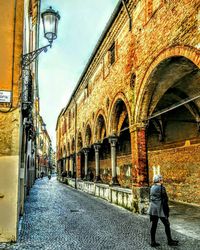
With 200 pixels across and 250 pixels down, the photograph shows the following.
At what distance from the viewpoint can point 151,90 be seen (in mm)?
9977

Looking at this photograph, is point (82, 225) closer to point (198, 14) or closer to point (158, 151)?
point (198, 14)

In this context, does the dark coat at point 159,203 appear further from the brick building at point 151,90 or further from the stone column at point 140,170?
the stone column at point 140,170

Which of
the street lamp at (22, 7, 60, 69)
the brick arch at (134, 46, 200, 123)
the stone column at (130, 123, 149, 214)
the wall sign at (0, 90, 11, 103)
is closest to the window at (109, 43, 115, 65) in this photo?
the brick arch at (134, 46, 200, 123)

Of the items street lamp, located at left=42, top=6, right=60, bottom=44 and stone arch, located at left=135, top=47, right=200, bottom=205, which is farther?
stone arch, located at left=135, top=47, right=200, bottom=205

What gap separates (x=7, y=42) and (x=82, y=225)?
17.8 feet

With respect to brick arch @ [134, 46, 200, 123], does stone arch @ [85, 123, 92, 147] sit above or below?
below

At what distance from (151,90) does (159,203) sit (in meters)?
4.93

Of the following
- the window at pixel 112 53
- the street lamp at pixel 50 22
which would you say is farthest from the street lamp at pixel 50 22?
the window at pixel 112 53

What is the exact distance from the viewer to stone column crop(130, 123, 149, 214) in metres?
9.94

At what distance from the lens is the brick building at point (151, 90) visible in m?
8.21

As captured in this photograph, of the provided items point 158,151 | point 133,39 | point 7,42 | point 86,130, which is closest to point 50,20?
point 7,42

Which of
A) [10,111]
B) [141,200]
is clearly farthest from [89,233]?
[10,111]

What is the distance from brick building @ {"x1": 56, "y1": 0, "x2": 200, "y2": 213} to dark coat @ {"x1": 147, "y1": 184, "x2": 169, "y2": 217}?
2499 mm

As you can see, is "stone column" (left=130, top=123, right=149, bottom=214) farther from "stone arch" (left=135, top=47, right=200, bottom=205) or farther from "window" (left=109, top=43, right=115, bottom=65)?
"window" (left=109, top=43, right=115, bottom=65)
